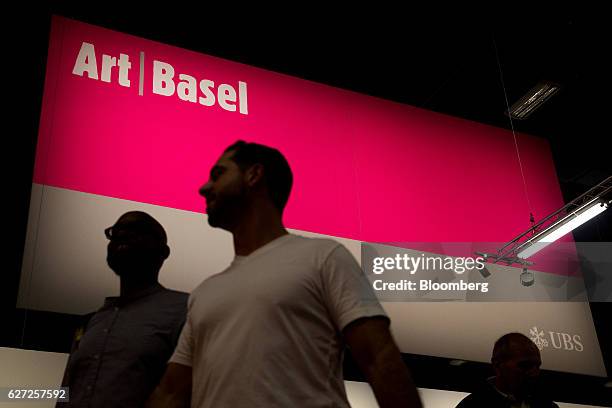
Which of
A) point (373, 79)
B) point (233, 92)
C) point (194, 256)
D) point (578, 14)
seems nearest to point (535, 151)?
point (578, 14)

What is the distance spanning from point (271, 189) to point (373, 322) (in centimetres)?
53

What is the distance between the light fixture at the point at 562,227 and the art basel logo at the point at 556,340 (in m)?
0.64

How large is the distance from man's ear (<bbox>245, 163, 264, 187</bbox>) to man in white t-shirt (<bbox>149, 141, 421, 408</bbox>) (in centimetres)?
17

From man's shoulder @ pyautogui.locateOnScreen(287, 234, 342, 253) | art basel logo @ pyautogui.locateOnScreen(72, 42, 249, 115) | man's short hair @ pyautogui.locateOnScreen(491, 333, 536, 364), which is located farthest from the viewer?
art basel logo @ pyautogui.locateOnScreen(72, 42, 249, 115)

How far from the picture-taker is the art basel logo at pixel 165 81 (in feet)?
12.5

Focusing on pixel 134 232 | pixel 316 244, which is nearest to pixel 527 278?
pixel 134 232

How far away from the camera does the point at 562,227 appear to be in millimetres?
4816

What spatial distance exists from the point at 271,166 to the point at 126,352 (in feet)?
2.17

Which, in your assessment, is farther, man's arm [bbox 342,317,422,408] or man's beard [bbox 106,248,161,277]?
man's beard [bbox 106,248,161,277]

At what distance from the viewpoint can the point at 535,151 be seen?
17.7 ft

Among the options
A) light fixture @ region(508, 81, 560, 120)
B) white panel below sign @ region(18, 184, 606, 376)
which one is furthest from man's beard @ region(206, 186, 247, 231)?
light fixture @ region(508, 81, 560, 120)

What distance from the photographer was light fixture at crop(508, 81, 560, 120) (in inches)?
199

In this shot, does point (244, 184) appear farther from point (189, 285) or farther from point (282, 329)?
point (189, 285)

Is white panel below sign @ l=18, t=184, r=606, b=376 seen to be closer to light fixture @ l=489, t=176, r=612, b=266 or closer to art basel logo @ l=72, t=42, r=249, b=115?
light fixture @ l=489, t=176, r=612, b=266
